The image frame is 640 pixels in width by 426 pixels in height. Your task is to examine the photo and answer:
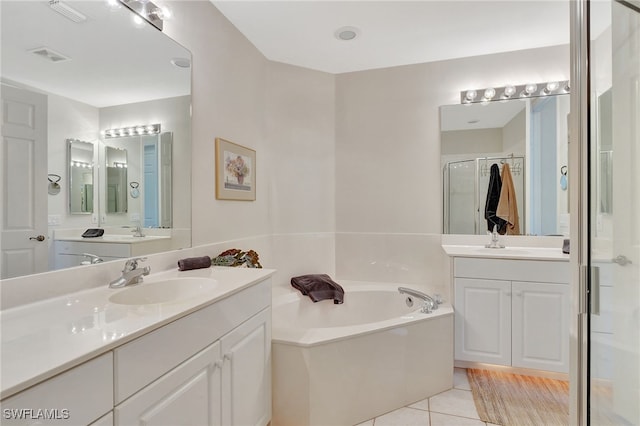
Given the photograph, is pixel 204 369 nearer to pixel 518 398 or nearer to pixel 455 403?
pixel 455 403

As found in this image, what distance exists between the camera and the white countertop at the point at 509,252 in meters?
2.25

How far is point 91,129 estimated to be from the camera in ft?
4.44

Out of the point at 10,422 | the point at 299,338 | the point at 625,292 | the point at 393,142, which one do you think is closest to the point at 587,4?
the point at 625,292

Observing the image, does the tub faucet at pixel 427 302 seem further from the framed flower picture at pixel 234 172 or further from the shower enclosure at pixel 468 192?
the framed flower picture at pixel 234 172

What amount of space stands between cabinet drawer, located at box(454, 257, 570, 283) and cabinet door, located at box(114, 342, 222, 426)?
1.88 meters

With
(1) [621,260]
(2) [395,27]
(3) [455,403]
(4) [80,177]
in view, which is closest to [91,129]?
(4) [80,177]

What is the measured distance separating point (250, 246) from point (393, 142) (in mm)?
1638

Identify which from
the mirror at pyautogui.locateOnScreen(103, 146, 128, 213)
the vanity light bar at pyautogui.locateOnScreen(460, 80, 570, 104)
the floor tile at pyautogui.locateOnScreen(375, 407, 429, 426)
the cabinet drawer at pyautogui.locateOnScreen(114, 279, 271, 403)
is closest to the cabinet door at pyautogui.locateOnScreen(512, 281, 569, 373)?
the floor tile at pyautogui.locateOnScreen(375, 407, 429, 426)

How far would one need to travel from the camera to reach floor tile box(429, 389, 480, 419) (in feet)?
6.37

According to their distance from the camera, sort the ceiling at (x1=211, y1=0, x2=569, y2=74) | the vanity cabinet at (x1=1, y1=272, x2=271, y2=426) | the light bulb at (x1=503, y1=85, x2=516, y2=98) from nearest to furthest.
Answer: the vanity cabinet at (x1=1, y1=272, x2=271, y2=426), the ceiling at (x1=211, y1=0, x2=569, y2=74), the light bulb at (x1=503, y1=85, x2=516, y2=98)

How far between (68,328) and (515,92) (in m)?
3.29

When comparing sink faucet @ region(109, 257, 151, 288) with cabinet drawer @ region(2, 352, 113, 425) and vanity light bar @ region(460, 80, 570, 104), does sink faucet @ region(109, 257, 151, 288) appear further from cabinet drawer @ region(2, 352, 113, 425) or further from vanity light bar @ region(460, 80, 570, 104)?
vanity light bar @ region(460, 80, 570, 104)

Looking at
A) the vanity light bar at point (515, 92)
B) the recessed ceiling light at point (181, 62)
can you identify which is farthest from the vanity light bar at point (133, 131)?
the vanity light bar at point (515, 92)

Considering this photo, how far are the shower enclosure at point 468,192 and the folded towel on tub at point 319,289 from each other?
113cm
